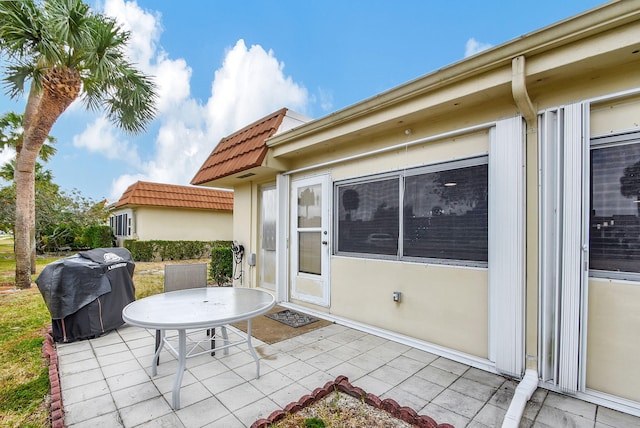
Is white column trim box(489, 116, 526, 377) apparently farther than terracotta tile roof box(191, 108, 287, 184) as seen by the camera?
No

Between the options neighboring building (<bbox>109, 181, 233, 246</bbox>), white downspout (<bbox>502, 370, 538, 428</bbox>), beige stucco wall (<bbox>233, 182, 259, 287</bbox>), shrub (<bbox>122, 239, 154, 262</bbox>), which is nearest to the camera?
white downspout (<bbox>502, 370, 538, 428</bbox>)

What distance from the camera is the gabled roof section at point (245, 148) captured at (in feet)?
16.7

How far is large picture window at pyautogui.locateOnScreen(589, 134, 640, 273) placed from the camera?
225 cm

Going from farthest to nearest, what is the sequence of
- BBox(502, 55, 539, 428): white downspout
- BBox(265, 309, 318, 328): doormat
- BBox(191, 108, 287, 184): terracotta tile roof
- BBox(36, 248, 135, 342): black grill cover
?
BBox(191, 108, 287, 184): terracotta tile roof
BBox(265, 309, 318, 328): doormat
BBox(36, 248, 135, 342): black grill cover
BBox(502, 55, 539, 428): white downspout

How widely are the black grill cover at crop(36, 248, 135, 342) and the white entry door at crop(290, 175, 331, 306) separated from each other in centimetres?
262

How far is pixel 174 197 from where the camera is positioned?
14164mm

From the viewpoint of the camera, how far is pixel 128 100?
23.7 feet

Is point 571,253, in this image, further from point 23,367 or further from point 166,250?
point 166,250

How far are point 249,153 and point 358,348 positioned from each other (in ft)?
12.0

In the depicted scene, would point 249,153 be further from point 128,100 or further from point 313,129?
point 128,100

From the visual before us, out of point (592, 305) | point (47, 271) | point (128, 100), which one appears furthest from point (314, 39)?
point (592, 305)

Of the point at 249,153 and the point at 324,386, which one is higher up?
the point at 249,153

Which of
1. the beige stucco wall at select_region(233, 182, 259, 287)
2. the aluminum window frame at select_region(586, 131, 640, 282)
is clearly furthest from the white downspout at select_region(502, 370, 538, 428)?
the beige stucco wall at select_region(233, 182, 259, 287)

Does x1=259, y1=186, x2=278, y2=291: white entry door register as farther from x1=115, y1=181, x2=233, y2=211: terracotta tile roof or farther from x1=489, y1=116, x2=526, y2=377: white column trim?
x1=115, y1=181, x2=233, y2=211: terracotta tile roof
